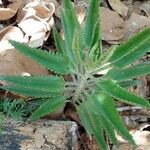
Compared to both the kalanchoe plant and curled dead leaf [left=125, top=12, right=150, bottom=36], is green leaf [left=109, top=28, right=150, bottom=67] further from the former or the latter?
curled dead leaf [left=125, top=12, right=150, bottom=36]

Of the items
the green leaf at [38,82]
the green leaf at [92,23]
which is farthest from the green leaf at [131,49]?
the green leaf at [38,82]

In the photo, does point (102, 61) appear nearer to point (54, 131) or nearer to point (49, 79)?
point (49, 79)

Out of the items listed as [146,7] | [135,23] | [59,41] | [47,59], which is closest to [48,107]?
[47,59]

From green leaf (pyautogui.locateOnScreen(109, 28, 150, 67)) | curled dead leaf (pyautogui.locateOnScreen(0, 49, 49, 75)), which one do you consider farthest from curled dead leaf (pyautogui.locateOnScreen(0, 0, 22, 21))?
green leaf (pyautogui.locateOnScreen(109, 28, 150, 67))

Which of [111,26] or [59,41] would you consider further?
[111,26]

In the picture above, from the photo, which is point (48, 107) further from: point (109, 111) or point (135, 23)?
point (135, 23)
